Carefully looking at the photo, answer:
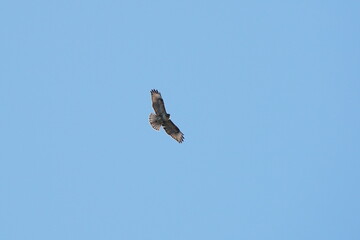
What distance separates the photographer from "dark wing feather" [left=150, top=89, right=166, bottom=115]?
172 feet

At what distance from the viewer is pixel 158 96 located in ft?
172

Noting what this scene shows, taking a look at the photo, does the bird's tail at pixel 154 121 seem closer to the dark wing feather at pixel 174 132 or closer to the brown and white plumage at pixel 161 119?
the brown and white plumage at pixel 161 119

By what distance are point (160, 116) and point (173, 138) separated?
6.27ft

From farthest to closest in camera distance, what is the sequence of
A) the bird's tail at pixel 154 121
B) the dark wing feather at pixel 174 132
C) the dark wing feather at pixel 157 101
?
1. the dark wing feather at pixel 174 132
2. the bird's tail at pixel 154 121
3. the dark wing feather at pixel 157 101

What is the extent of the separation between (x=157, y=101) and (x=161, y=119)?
42.7 inches

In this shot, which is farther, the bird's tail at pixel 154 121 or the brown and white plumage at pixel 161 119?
the bird's tail at pixel 154 121

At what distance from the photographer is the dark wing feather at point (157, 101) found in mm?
52344

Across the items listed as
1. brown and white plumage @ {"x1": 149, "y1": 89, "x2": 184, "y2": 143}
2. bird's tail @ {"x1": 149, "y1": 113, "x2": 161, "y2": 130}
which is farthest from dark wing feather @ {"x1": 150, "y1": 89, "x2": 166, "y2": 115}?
→ bird's tail @ {"x1": 149, "y1": 113, "x2": 161, "y2": 130}

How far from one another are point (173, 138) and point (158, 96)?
3056mm

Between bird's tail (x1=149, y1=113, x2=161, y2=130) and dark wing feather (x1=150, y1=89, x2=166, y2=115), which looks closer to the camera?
dark wing feather (x1=150, y1=89, x2=166, y2=115)

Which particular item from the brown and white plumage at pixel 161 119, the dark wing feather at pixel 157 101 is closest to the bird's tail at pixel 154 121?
the brown and white plumage at pixel 161 119

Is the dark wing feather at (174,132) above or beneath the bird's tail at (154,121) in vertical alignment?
above

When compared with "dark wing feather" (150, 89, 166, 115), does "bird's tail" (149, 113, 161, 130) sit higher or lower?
lower

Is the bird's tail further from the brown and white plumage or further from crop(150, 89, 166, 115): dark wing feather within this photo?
crop(150, 89, 166, 115): dark wing feather
